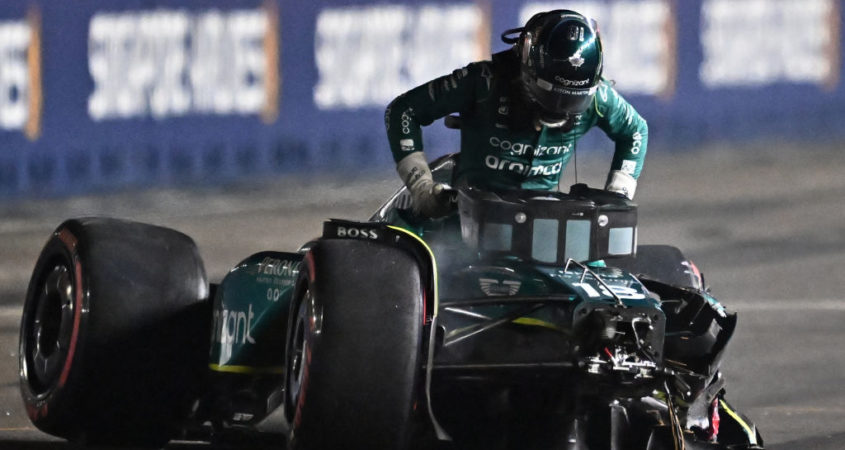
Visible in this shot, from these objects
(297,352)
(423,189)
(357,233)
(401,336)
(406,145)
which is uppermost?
(406,145)

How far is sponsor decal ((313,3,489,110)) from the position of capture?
46.6 ft

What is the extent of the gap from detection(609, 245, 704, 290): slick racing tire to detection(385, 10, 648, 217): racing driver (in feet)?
0.92

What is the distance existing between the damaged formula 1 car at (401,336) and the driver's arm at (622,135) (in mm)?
338

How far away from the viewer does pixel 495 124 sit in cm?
748

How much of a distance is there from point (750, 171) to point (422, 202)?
814 centimetres

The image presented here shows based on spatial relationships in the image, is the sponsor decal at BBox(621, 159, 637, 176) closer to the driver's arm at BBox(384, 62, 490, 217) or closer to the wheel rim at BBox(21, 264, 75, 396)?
the driver's arm at BBox(384, 62, 490, 217)

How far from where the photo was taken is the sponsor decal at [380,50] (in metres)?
14.2

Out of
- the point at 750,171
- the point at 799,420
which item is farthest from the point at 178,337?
the point at 750,171

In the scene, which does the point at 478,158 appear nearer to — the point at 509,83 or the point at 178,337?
the point at 509,83

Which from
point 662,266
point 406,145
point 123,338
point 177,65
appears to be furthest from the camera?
point 177,65

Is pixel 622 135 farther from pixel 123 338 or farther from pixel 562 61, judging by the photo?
pixel 123 338

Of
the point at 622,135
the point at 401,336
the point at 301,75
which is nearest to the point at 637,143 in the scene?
the point at 622,135

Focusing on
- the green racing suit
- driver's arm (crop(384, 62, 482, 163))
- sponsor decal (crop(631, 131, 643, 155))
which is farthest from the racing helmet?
sponsor decal (crop(631, 131, 643, 155))

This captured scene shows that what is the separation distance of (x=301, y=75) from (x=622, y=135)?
6762 mm
